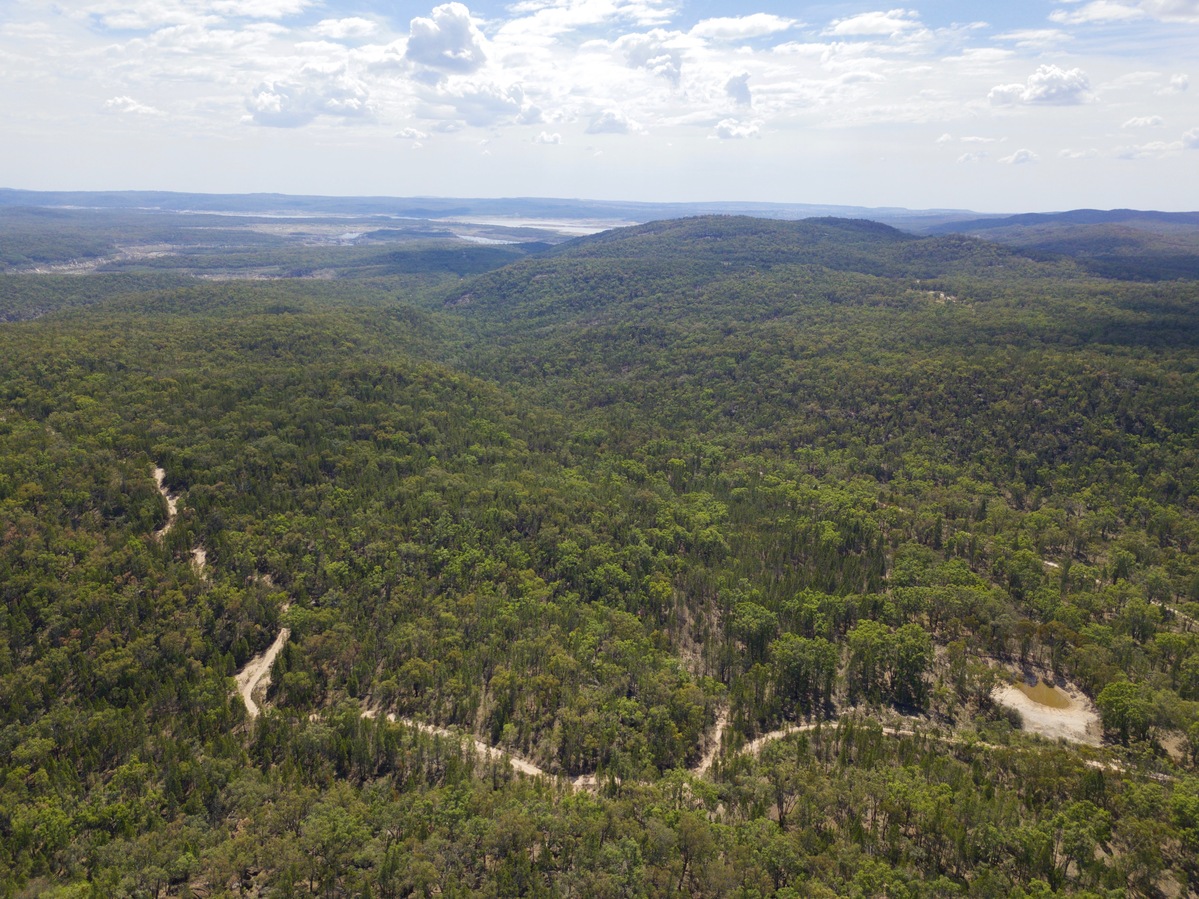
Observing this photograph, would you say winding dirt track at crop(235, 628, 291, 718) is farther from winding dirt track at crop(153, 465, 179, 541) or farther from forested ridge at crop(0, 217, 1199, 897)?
winding dirt track at crop(153, 465, 179, 541)

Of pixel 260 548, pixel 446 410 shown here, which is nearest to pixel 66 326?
pixel 446 410

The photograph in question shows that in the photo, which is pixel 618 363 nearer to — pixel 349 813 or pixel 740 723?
pixel 740 723

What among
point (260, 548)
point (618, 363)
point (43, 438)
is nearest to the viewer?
point (260, 548)

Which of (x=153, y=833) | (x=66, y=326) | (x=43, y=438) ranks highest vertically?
(x=66, y=326)

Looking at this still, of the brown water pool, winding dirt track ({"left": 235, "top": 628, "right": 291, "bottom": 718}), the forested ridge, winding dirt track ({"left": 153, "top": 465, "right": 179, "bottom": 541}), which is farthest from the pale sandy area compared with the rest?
winding dirt track ({"left": 153, "top": 465, "right": 179, "bottom": 541})

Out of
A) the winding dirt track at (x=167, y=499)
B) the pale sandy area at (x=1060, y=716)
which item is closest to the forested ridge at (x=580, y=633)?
the pale sandy area at (x=1060, y=716)

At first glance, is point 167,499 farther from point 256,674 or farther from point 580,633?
point 580,633

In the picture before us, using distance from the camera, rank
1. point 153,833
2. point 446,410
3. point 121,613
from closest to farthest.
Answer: point 153,833
point 121,613
point 446,410

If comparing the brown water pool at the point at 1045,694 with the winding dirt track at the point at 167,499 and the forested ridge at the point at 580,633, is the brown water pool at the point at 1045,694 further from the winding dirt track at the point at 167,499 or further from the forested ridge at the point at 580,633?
the winding dirt track at the point at 167,499

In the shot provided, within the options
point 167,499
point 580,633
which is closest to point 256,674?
point 580,633
